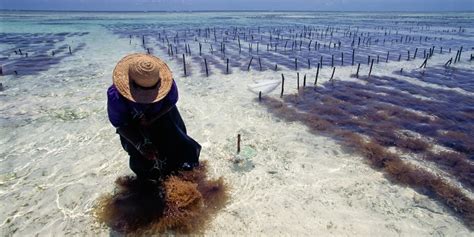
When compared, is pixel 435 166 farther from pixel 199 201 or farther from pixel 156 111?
pixel 156 111

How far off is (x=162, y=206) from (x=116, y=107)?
2.31 metres

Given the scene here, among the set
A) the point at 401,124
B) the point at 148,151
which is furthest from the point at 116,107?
the point at 401,124

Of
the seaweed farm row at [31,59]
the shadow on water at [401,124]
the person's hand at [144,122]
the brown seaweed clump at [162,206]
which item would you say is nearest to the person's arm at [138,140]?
the person's hand at [144,122]

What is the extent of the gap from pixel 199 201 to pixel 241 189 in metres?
1.12

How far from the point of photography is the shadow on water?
6.96 meters

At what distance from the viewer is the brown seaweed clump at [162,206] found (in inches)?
209

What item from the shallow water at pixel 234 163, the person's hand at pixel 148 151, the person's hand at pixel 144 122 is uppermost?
the person's hand at pixel 144 122

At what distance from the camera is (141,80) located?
12.8ft

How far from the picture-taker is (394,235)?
5.30m

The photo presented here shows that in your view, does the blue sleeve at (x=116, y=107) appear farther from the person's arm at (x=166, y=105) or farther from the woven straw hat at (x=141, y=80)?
the person's arm at (x=166, y=105)

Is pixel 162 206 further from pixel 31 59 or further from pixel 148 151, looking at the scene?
pixel 31 59

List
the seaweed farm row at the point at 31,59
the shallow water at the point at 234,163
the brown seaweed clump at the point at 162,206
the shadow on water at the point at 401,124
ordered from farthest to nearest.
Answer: the seaweed farm row at the point at 31,59, the shadow on water at the point at 401,124, the shallow water at the point at 234,163, the brown seaweed clump at the point at 162,206

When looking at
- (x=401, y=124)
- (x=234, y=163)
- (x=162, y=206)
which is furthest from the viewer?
(x=401, y=124)

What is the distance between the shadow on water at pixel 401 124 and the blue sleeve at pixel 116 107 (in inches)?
230
